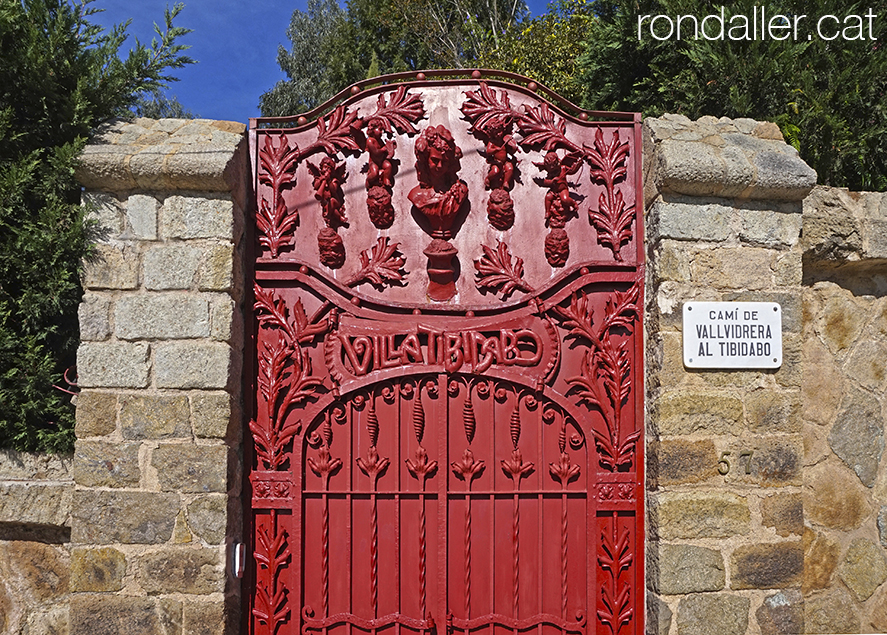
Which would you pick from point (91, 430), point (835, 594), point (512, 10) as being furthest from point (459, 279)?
point (512, 10)

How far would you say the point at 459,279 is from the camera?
3277 millimetres

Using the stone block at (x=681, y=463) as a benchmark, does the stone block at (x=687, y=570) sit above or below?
below

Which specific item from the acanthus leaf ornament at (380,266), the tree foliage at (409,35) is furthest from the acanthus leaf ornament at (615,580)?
the tree foliage at (409,35)

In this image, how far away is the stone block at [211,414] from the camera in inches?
114

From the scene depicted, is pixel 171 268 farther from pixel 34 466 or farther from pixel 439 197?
pixel 439 197

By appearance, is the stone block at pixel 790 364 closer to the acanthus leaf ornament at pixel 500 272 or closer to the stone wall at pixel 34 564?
the acanthus leaf ornament at pixel 500 272

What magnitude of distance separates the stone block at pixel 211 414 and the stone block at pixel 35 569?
Result: 95 centimetres

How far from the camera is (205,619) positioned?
2.83m

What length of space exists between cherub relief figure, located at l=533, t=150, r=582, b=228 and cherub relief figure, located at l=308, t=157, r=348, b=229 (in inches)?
40.5

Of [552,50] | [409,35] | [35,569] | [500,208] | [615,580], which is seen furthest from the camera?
[409,35]

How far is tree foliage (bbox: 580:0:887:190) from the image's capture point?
390 centimetres

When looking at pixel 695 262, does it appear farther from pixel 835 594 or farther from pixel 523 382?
pixel 835 594

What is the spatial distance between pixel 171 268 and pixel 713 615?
2.92 m

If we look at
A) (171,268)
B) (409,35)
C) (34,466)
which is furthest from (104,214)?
(409,35)
